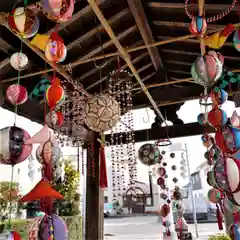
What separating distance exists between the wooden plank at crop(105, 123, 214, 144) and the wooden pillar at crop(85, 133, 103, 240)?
23.8 inches

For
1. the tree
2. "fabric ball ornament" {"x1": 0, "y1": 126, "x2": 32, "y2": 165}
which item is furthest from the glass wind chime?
the tree

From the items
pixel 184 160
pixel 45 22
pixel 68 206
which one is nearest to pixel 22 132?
pixel 45 22

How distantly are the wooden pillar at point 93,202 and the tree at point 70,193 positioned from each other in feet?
5.62

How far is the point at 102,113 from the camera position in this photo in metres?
2.68

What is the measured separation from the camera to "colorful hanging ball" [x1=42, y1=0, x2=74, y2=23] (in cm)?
155

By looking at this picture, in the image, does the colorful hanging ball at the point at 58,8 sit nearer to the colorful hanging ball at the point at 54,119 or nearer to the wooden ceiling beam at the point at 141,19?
the wooden ceiling beam at the point at 141,19

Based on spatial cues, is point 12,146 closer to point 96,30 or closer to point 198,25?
point 198,25

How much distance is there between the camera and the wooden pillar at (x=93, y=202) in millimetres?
4234

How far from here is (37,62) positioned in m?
3.10

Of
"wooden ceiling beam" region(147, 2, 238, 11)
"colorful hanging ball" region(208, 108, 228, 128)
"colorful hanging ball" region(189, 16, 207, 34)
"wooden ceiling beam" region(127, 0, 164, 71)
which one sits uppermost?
"wooden ceiling beam" region(147, 2, 238, 11)

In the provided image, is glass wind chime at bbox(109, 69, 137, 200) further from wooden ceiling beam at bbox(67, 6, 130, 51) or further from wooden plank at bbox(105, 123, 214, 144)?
wooden plank at bbox(105, 123, 214, 144)

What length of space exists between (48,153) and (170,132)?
10.0 feet

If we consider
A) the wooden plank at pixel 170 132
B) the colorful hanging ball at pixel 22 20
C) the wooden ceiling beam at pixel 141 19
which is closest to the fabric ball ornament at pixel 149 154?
the wooden plank at pixel 170 132

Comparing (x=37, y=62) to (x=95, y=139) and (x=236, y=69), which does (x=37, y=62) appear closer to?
(x=95, y=139)
